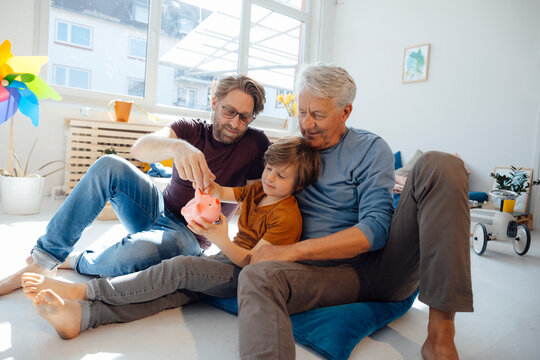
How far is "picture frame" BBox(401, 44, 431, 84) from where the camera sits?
4258mm

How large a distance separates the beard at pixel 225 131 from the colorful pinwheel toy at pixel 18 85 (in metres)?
1.64

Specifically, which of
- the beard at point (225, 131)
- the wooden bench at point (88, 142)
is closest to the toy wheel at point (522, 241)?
the beard at point (225, 131)

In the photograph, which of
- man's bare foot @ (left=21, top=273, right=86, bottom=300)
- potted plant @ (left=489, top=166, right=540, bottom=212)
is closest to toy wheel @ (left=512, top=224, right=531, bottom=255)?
potted plant @ (left=489, top=166, right=540, bottom=212)

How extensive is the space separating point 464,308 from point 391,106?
13.2ft

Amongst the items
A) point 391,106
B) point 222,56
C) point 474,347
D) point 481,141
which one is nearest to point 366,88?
point 391,106

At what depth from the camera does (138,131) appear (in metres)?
3.64

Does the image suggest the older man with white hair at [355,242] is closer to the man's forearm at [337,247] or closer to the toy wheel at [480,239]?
the man's forearm at [337,247]

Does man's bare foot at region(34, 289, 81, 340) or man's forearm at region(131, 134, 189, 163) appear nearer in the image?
man's bare foot at region(34, 289, 81, 340)

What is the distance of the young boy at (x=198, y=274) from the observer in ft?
3.58

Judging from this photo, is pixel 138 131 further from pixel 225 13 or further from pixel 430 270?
pixel 430 270

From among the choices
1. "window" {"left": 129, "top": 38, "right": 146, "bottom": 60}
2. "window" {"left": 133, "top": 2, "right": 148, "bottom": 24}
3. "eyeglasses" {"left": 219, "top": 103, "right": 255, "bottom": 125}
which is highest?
"window" {"left": 133, "top": 2, "right": 148, "bottom": 24}

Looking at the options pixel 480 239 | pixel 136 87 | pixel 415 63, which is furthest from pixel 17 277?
pixel 415 63

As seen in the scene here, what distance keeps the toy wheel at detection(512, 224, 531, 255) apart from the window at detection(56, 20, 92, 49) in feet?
13.8

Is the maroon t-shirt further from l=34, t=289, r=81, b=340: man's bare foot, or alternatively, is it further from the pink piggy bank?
l=34, t=289, r=81, b=340: man's bare foot
